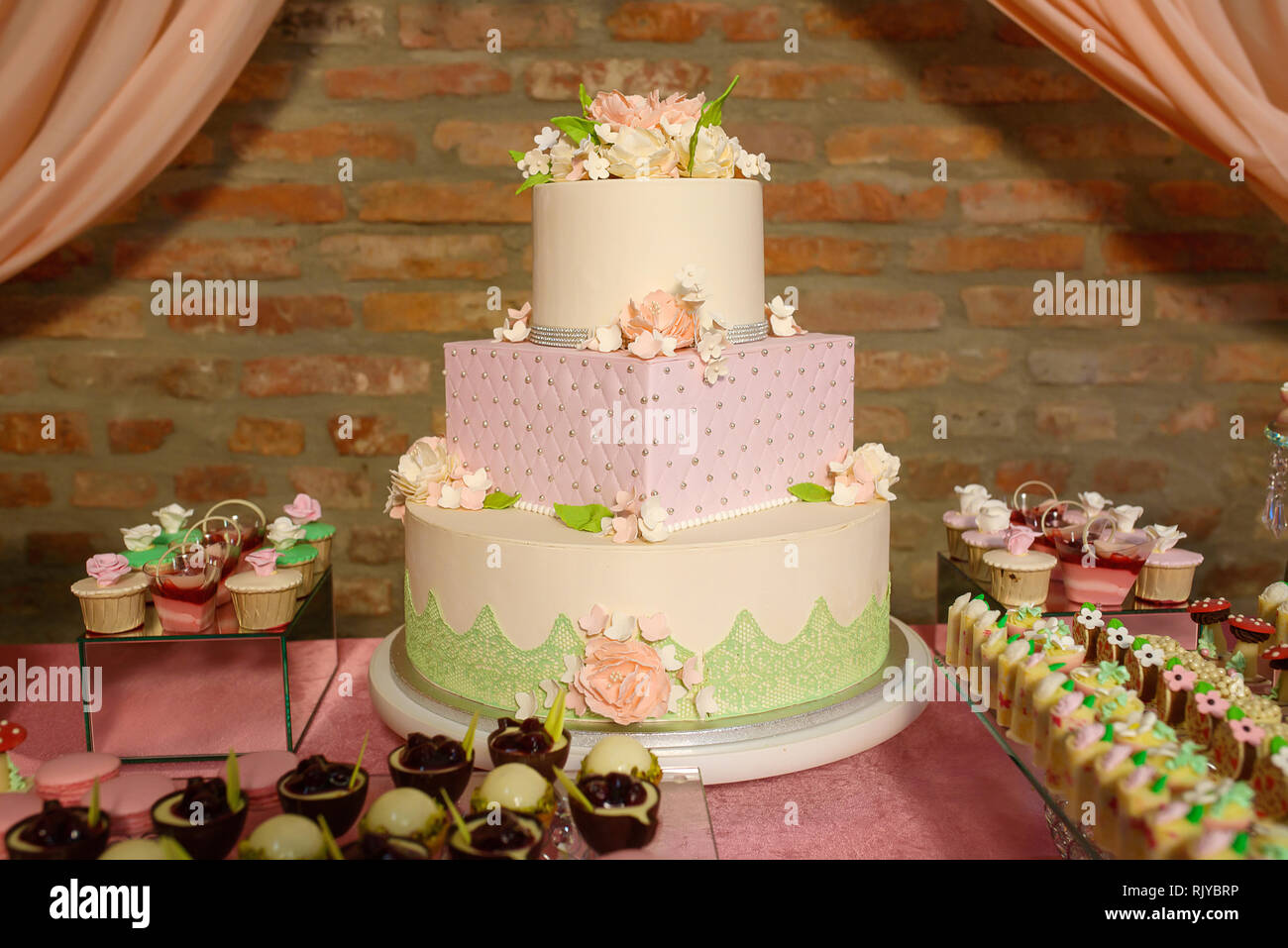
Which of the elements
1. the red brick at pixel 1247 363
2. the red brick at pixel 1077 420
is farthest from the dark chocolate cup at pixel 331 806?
the red brick at pixel 1247 363

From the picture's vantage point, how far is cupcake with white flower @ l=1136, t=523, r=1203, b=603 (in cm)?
210

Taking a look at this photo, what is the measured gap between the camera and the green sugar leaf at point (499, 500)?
2.12m

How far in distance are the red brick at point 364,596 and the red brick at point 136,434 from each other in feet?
2.11

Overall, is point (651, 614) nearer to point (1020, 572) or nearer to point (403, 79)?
point (1020, 572)

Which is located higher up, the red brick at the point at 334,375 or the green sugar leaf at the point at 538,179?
the green sugar leaf at the point at 538,179

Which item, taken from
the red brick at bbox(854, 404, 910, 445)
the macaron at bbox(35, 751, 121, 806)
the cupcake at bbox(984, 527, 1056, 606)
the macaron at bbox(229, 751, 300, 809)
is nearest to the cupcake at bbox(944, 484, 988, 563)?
the cupcake at bbox(984, 527, 1056, 606)

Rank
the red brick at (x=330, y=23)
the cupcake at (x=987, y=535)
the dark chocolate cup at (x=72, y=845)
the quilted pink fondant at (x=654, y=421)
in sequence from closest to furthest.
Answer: the dark chocolate cup at (x=72, y=845) < the quilted pink fondant at (x=654, y=421) < the cupcake at (x=987, y=535) < the red brick at (x=330, y=23)

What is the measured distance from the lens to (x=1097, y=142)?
3.03 metres

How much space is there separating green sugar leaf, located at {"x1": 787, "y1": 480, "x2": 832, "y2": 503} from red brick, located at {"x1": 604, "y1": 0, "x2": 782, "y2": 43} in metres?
1.48

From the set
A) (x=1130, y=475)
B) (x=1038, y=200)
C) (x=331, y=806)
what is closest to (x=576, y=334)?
(x=331, y=806)

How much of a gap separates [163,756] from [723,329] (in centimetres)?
126

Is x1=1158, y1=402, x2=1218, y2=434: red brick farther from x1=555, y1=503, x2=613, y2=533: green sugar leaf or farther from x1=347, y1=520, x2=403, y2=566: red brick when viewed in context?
x1=347, y1=520, x2=403, y2=566: red brick

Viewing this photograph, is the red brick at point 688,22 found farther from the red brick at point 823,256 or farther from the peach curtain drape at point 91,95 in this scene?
the peach curtain drape at point 91,95

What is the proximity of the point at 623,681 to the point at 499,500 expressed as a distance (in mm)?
506
